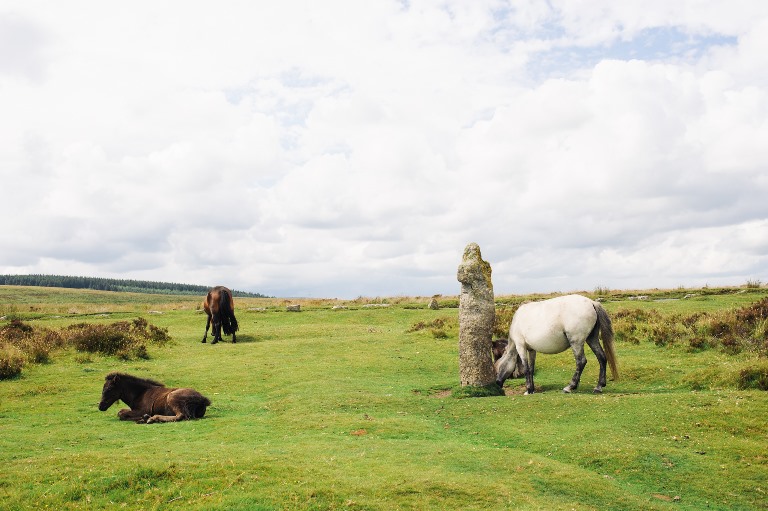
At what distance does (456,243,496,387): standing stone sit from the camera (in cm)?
1791

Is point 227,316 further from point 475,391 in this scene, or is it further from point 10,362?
point 475,391

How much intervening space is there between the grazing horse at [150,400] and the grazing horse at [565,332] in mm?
9085

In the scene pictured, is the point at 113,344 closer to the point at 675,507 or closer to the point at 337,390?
the point at 337,390

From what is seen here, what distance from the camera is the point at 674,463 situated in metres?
10.7

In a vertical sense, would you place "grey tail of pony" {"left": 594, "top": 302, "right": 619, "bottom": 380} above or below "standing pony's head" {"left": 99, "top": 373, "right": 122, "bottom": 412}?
above

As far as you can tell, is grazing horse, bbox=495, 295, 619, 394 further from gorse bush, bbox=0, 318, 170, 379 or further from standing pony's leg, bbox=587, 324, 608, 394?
gorse bush, bbox=0, 318, 170, 379

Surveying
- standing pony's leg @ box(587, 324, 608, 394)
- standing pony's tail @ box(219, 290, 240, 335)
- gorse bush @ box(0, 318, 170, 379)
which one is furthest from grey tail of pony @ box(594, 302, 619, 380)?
standing pony's tail @ box(219, 290, 240, 335)

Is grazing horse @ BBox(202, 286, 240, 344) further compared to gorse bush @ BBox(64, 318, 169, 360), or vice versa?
grazing horse @ BBox(202, 286, 240, 344)

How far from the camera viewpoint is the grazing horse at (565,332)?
55.2 ft

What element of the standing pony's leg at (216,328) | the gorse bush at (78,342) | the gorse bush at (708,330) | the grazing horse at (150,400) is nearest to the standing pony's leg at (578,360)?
the gorse bush at (708,330)

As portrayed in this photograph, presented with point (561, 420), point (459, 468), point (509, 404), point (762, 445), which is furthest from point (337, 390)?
point (762, 445)

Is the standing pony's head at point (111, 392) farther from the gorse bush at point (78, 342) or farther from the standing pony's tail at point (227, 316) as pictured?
the standing pony's tail at point (227, 316)

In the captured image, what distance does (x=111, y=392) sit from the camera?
15.6m

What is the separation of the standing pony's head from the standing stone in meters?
9.80
